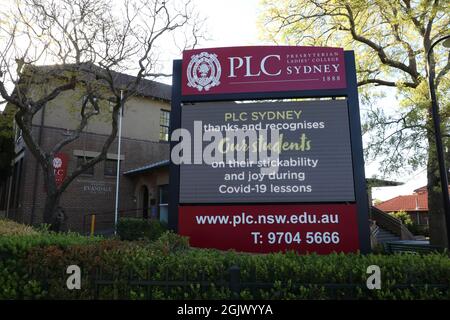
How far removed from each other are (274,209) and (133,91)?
37.4ft

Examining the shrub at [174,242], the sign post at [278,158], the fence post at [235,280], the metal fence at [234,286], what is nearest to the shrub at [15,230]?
the shrub at [174,242]

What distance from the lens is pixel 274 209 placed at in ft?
22.1

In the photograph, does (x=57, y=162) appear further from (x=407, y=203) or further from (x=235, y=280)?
(x=407, y=203)

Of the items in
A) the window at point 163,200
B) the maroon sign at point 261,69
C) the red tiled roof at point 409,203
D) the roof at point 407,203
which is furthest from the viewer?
the red tiled roof at point 409,203

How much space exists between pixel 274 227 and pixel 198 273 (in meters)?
2.33

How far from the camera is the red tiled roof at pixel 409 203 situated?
2023 inches

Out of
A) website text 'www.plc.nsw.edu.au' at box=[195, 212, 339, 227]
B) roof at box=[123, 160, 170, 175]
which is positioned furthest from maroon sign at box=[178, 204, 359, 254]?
roof at box=[123, 160, 170, 175]

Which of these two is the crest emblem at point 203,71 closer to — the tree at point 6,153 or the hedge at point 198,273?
the hedge at point 198,273

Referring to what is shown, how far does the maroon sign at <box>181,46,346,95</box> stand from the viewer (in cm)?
714

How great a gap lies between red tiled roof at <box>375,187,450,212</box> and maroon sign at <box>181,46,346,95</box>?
163 ft

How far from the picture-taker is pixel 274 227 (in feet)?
21.9

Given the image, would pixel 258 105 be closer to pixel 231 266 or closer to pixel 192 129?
pixel 192 129

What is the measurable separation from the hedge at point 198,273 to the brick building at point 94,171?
54.7 ft
